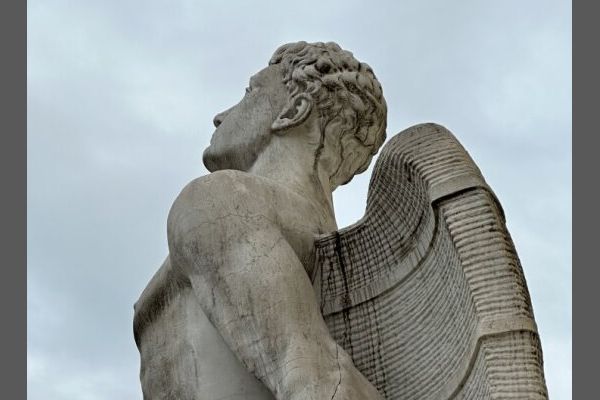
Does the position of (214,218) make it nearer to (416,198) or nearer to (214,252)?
(214,252)

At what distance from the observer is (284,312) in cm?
624

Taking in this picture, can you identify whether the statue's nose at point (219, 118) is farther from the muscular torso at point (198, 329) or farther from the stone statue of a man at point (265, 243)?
the muscular torso at point (198, 329)

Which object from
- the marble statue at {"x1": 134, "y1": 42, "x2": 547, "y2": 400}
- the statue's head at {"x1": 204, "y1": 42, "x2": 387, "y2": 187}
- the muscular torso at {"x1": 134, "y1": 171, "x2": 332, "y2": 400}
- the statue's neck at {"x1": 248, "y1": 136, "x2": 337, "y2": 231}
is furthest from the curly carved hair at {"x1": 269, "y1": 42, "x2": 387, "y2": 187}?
the muscular torso at {"x1": 134, "y1": 171, "x2": 332, "y2": 400}

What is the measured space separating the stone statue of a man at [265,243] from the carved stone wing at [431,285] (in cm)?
26

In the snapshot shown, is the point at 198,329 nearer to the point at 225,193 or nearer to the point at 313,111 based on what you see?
the point at 225,193

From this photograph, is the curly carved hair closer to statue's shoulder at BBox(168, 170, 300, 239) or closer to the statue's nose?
the statue's nose

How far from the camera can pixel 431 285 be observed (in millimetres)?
6621

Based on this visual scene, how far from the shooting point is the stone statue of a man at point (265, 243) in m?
6.22

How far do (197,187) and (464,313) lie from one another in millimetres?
1379

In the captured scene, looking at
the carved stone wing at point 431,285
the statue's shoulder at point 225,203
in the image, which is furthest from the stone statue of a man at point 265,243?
the carved stone wing at point 431,285

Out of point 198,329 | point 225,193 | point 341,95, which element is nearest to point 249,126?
point 341,95

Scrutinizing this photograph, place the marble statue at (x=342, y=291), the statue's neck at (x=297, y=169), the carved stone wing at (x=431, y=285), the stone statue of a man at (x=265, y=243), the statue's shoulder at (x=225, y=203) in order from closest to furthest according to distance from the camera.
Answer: the carved stone wing at (x=431, y=285) < the marble statue at (x=342, y=291) < the stone statue of a man at (x=265, y=243) < the statue's shoulder at (x=225, y=203) < the statue's neck at (x=297, y=169)

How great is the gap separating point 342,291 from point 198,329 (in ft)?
2.33

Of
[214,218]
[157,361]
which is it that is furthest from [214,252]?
[157,361]
